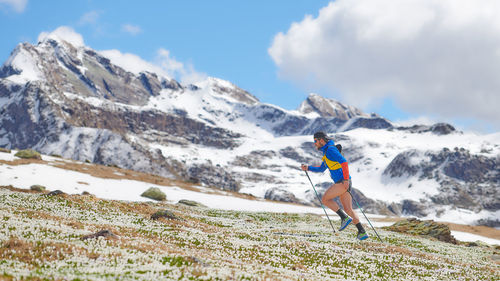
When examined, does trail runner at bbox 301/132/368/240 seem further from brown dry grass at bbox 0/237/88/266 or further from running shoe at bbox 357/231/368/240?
brown dry grass at bbox 0/237/88/266

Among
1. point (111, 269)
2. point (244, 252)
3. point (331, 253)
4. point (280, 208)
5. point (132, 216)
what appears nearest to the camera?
point (111, 269)

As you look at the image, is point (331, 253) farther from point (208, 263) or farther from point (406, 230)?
point (406, 230)

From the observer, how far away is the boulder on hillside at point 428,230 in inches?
1946

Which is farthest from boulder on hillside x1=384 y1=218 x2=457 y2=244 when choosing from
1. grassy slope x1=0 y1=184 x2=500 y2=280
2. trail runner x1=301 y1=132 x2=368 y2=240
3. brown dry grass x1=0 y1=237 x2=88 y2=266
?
brown dry grass x1=0 y1=237 x2=88 y2=266

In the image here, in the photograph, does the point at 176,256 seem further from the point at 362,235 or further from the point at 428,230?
the point at 428,230

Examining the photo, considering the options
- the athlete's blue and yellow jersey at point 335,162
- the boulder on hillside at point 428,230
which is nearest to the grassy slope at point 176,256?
the athlete's blue and yellow jersey at point 335,162

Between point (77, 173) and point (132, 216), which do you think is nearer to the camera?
point (132, 216)

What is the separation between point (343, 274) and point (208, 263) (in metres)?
6.58

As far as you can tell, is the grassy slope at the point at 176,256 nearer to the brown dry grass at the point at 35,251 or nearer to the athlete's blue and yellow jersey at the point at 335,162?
the brown dry grass at the point at 35,251

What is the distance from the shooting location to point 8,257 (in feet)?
43.9

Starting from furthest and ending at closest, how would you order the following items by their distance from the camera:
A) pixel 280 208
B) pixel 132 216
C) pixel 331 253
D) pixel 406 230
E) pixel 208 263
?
pixel 280 208 → pixel 406 230 → pixel 132 216 → pixel 331 253 → pixel 208 263

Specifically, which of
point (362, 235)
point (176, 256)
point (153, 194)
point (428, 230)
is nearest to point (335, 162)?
point (362, 235)

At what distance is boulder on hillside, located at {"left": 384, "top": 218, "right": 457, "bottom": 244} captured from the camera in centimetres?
4944

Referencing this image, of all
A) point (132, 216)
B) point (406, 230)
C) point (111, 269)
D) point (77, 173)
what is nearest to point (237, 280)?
point (111, 269)
